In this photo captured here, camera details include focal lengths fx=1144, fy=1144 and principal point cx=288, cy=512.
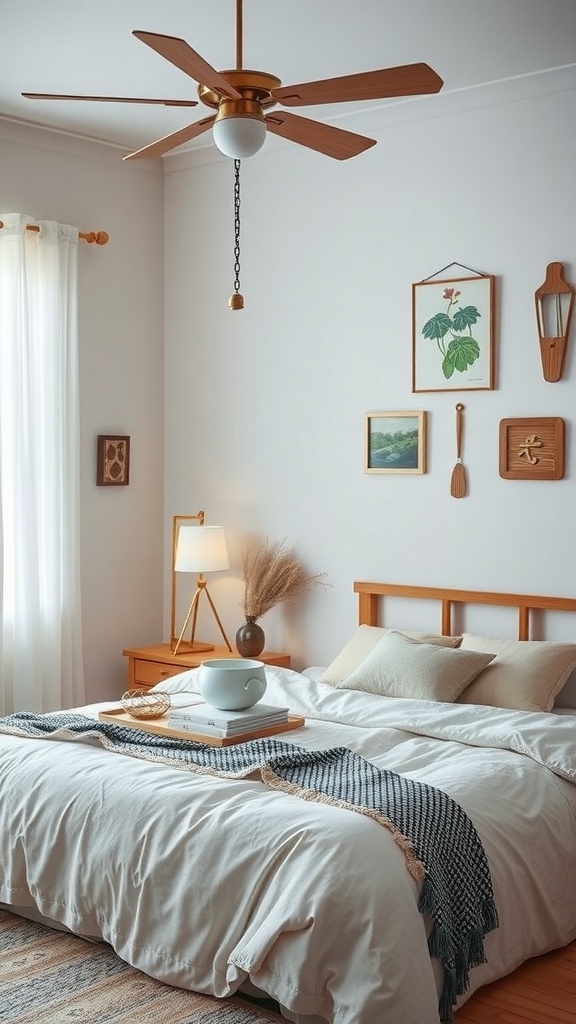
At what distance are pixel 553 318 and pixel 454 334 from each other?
452mm

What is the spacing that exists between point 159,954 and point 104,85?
3264 millimetres

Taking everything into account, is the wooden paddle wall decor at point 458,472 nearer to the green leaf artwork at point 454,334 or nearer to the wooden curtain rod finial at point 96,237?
the green leaf artwork at point 454,334

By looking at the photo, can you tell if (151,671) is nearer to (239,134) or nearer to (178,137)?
(178,137)

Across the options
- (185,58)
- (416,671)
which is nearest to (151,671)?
(416,671)

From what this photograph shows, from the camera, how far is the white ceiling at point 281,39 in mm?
3738

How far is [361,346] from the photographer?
4988 mm

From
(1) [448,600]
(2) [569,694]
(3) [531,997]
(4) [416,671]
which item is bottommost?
(3) [531,997]

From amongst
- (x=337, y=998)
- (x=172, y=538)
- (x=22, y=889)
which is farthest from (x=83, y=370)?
(x=337, y=998)

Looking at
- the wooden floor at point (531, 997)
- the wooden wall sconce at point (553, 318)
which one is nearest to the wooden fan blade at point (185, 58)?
the wooden wall sconce at point (553, 318)

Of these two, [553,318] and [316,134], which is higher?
[316,134]

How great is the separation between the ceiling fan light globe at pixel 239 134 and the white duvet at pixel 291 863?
1.67 m

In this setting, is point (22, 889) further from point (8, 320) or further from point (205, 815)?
point (8, 320)

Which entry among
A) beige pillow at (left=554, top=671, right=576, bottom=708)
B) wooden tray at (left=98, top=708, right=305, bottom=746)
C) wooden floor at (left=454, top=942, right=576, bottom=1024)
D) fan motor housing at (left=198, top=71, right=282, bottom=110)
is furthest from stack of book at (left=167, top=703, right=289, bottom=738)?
fan motor housing at (left=198, top=71, right=282, bottom=110)

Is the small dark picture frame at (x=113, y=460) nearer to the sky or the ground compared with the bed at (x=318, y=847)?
nearer to the sky
